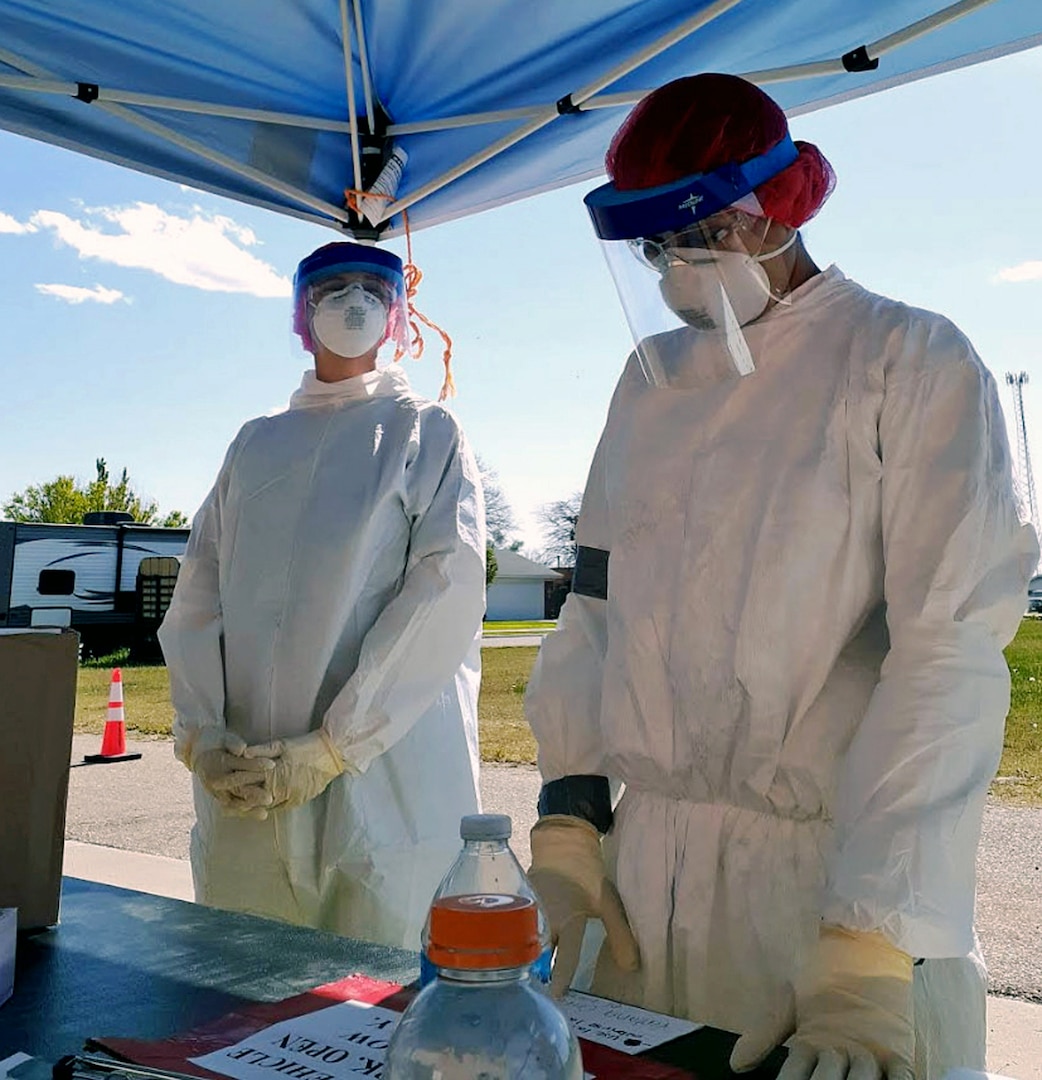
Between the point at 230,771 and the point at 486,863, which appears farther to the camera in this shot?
the point at 230,771

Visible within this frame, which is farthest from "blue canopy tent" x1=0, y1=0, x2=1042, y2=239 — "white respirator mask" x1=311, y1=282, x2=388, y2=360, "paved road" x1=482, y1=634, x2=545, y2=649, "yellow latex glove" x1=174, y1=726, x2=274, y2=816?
"paved road" x1=482, y1=634, x2=545, y2=649

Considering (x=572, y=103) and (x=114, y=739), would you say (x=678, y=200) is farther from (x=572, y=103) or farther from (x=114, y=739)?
(x=114, y=739)

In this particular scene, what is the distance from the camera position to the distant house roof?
44.1 meters

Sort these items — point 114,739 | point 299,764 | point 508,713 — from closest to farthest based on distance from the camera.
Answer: point 299,764, point 114,739, point 508,713

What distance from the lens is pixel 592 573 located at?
155 cm

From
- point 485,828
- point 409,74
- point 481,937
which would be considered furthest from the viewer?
point 409,74

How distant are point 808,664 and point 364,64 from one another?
2.03 meters

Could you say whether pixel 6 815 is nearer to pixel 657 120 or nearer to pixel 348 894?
pixel 348 894

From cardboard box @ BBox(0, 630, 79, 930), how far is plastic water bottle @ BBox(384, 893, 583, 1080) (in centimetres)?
82

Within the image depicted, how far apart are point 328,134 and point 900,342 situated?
6.87ft

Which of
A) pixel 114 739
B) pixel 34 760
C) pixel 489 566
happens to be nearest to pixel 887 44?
pixel 34 760

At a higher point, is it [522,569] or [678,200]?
[522,569]

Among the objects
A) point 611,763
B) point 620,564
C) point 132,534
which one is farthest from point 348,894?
point 132,534

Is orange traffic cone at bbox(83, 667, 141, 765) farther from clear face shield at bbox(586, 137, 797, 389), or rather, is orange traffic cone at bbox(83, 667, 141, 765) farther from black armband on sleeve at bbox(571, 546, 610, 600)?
clear face shield at bbox(586, 137, 797, 389)
